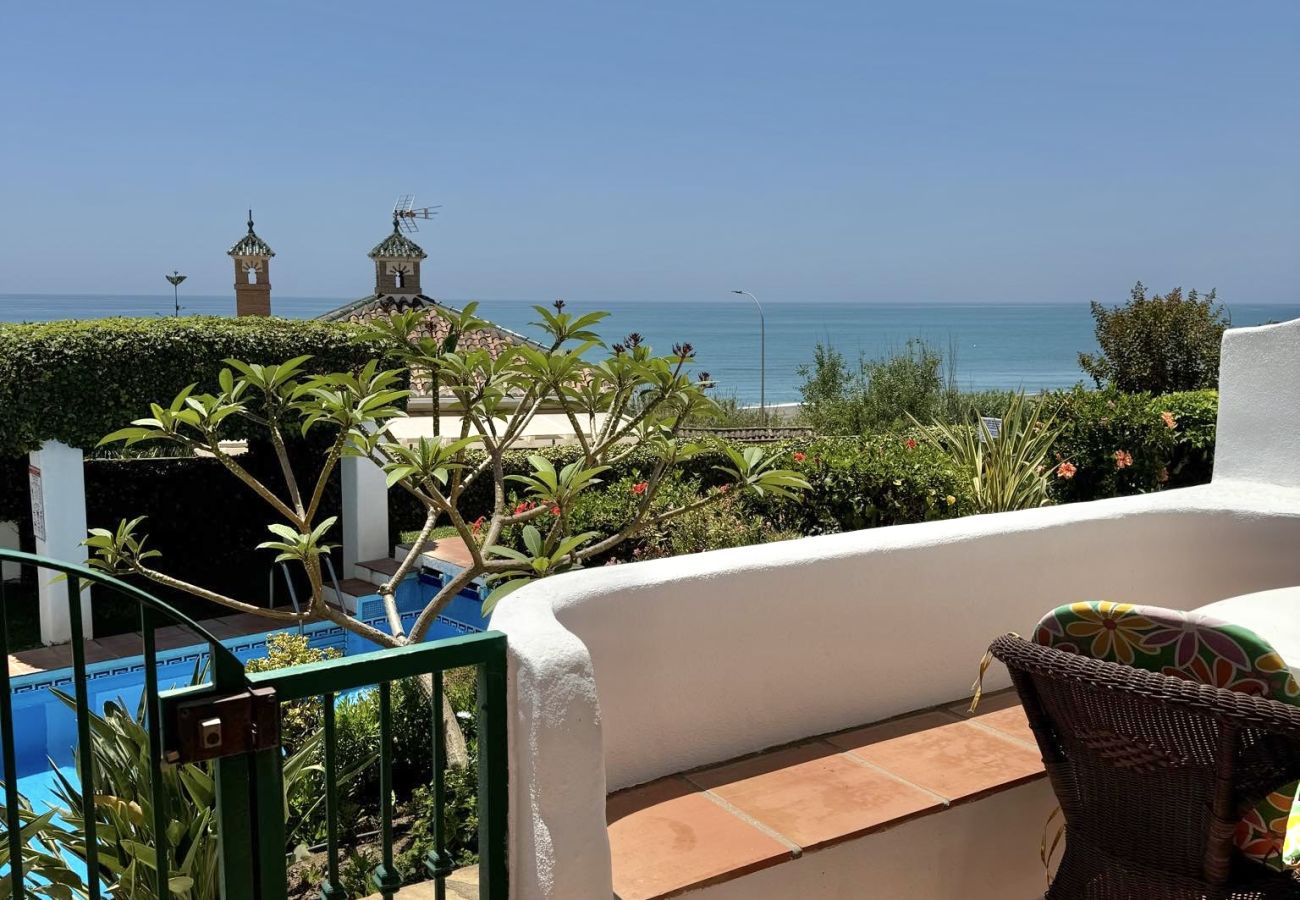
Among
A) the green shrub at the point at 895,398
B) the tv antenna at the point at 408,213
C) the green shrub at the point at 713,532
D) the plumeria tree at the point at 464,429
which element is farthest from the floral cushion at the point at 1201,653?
the tv antenna at the point at 408,213

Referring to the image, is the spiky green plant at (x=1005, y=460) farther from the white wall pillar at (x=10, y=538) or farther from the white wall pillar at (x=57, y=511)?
the white wall pillar at (x=10, y=538)

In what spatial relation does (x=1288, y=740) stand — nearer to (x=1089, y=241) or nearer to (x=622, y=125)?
(x=622, y=125)

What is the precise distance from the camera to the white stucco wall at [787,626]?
6.40 feet

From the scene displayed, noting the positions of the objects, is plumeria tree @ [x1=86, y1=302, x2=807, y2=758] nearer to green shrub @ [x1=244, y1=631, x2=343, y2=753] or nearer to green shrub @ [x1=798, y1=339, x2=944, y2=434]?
green shrub @ [x1=244, y1=631, x2=343, y2=753]

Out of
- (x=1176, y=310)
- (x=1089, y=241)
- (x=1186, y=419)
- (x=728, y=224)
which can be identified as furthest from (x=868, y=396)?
(x=1089, y=241)

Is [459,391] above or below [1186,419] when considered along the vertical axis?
above

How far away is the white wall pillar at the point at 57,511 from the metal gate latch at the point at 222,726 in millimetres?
11225

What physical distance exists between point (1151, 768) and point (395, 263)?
22246mm

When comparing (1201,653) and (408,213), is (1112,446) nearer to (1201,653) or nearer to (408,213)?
(1201,653)

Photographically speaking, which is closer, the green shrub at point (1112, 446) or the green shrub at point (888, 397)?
the green shrub at point (1112, 446)

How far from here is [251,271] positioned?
24.3 m

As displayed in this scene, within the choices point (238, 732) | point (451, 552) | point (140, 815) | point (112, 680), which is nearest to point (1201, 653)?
point (238, 732)

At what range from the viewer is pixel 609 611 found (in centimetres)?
252

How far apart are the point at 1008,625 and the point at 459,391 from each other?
7.49 ft
